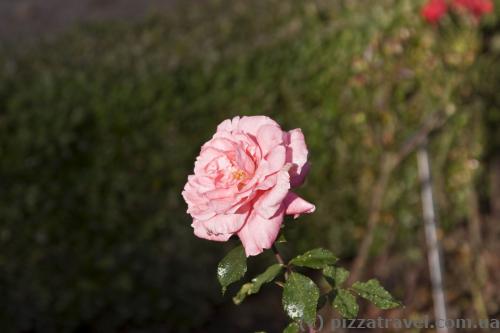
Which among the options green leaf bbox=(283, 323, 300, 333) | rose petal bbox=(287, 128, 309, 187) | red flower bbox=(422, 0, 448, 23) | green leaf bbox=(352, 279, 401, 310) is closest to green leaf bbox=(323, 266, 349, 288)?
green leaf bbox=(352, 279, 401, 310)

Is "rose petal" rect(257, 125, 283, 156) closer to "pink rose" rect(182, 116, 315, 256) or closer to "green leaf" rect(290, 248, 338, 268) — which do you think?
"pink rose" rect(182, 116, 315, 256)

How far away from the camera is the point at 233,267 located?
1.32 meters

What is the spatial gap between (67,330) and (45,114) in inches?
44.4

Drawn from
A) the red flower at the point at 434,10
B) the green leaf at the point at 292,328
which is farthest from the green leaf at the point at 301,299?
the red flower at the point at 434,10

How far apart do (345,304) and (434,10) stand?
126 inches

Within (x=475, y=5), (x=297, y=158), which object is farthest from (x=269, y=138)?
(x=475, y=5)

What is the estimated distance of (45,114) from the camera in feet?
12.2

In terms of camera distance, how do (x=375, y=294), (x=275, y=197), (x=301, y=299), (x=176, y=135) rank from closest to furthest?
1. (x=275, y=197)
2. (x=301, y=299)
3. (x=375, y=294)
4. (x=176, y=135)

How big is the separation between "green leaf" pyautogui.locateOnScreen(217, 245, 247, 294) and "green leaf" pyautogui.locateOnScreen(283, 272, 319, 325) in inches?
3.5

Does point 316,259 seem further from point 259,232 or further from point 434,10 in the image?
point 434,10

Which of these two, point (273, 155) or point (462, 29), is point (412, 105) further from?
point (273, 155)

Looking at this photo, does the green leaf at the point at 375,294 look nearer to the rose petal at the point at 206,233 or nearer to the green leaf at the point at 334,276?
the green leaf at the point at 334,276

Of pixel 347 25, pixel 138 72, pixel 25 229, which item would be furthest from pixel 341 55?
pixel 25 229

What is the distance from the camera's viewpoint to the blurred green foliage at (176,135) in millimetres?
3764
